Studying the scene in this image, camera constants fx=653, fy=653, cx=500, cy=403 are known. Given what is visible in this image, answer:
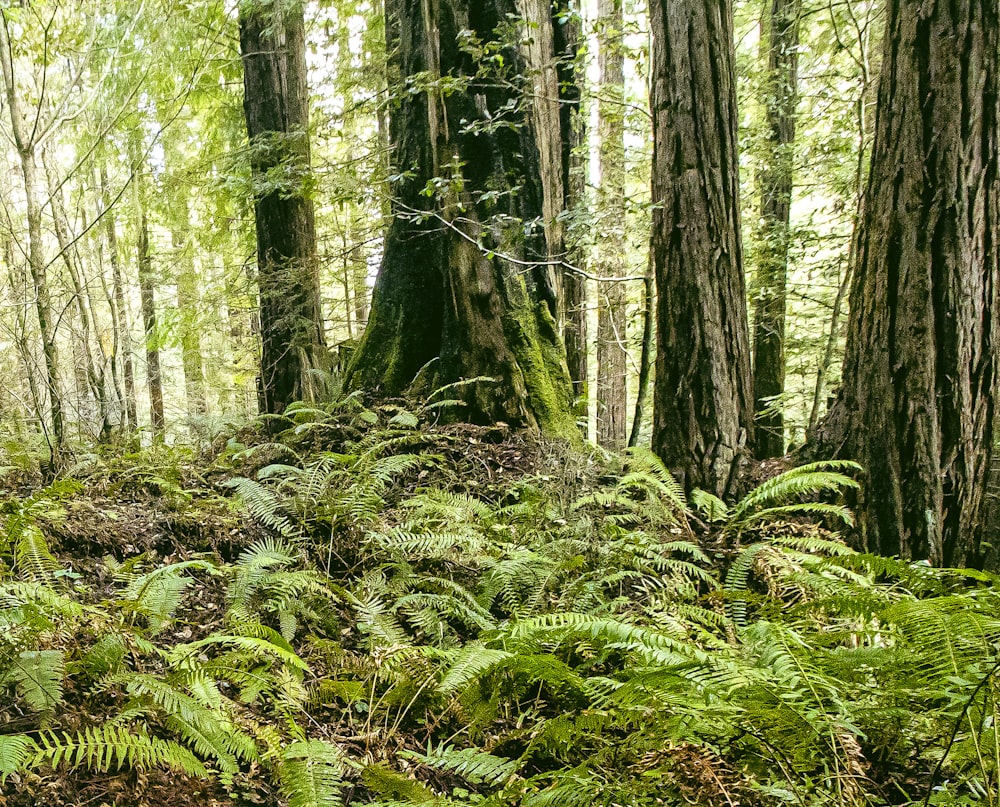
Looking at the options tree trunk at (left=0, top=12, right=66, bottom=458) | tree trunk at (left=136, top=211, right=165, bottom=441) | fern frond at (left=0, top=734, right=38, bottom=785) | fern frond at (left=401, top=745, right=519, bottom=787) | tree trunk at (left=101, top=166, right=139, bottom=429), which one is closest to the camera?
fern frond at (left=0, top=734, right=38, bottom=785)

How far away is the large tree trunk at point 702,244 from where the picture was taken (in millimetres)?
4754

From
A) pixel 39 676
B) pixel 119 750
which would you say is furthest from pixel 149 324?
pixel 119 750

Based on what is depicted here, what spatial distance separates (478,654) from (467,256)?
432cm

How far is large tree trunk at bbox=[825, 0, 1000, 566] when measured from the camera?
13.2ft

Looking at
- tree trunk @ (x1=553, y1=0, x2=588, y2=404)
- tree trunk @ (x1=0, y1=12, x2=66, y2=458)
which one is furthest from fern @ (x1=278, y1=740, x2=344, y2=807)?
tree trunk @ (x1=553, y1=0, x2=588, y2=404)

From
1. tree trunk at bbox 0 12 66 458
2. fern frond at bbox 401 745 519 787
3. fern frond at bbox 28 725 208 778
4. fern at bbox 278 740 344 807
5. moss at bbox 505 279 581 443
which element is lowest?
fern frond at bbox 401 745 519 787

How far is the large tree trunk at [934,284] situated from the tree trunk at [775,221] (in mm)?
3800

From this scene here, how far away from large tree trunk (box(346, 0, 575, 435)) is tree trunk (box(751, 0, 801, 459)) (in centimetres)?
341

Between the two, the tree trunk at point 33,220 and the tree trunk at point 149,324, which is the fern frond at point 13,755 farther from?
the tree trunk at point 149,324

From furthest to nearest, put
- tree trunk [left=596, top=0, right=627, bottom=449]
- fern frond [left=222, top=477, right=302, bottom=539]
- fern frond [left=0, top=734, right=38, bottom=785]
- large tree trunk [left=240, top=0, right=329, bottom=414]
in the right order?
1. tree trunk [left=596, top=0, right=627, bottom=449]
2. large tree trunk [left=240, top=0, right=329, bottom=414]
3. fern frond [left=222, top=477, right=302, bottom=539]
4. fern frond [left=0, top=734, right=38, bottom=785]

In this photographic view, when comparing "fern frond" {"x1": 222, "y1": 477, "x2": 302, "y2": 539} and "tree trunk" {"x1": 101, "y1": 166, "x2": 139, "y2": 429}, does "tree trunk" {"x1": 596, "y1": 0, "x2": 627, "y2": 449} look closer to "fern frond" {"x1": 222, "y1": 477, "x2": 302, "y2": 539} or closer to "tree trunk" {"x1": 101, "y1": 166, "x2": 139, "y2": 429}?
"fern frond" {"x1": 222, "y1": 477, "x2": 302, "y2": 539}

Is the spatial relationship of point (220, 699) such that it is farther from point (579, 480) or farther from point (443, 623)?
point (579, 480)

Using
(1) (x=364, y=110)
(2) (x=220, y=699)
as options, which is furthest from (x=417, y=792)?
(1) (x=364, y=110)

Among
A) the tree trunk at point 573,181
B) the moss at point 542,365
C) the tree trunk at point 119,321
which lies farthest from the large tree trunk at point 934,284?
the tree trunk at point 119,321
